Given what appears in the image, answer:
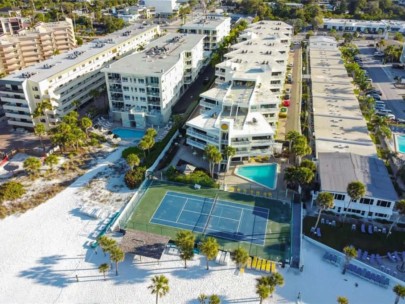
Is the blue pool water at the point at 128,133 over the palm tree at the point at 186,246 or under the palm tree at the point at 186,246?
under

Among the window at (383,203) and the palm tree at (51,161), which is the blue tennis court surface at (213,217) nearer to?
the window at (383,203)

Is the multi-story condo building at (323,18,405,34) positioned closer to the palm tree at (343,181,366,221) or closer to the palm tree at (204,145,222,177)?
the palm tree at (204,145,222,177)

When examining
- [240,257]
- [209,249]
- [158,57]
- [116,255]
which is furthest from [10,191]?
[158,57]

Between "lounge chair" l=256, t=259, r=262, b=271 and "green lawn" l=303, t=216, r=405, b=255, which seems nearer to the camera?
"lounge chair" l=256, t=259, r=262, b=271

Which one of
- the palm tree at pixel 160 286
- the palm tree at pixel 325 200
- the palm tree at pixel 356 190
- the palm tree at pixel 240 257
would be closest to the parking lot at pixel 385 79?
the palm tree at pixel 356 190

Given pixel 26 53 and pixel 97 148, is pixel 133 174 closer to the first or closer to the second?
pixel 97 148

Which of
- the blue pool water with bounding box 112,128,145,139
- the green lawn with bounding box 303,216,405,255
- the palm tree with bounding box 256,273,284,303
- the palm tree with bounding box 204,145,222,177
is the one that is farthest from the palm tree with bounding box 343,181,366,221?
the blue pool water with bounding box 112,128,145,139

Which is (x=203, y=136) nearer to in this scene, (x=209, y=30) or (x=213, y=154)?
(x=213, y=154)
